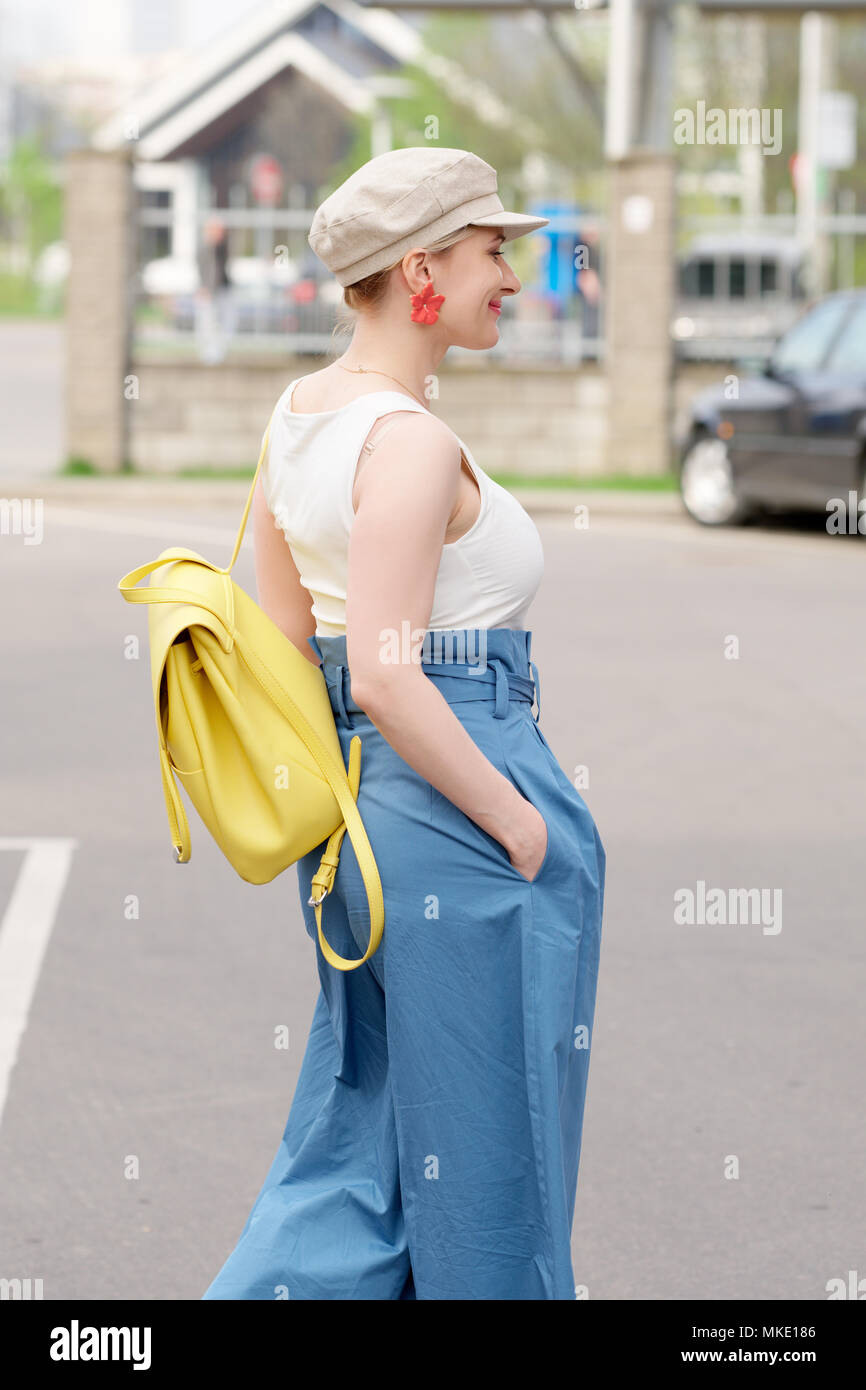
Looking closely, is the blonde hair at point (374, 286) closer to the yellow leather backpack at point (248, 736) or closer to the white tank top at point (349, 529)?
the white tank top at point (349, 529)

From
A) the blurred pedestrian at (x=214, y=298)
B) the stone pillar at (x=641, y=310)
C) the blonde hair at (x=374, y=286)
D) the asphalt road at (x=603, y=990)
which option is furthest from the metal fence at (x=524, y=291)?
the blonde hair at (x=374, y=286)

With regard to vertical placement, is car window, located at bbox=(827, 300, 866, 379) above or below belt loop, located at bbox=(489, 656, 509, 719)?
above

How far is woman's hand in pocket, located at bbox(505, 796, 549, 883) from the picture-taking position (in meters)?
2.71

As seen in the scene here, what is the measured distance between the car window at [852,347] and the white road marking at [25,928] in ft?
32.2

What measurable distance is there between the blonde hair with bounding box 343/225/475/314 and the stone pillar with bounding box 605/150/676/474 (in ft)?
56.9

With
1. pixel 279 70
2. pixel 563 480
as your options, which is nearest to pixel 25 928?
pixel 563 480

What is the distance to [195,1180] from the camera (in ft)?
14.2

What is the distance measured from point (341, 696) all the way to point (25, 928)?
11.4 ft

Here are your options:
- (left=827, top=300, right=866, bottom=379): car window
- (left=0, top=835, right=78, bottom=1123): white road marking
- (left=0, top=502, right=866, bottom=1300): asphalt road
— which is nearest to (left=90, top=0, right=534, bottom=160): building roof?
(left=827, top=300, right=866, bottom=379): car window

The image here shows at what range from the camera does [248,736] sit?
Result: 2.73 meters

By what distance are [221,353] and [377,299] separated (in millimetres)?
18324

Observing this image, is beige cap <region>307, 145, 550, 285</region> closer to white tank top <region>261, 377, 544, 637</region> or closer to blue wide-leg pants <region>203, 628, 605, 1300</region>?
white tank top <region>261, 377, 544, 637</region>

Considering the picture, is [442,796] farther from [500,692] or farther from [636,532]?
[636,532]
